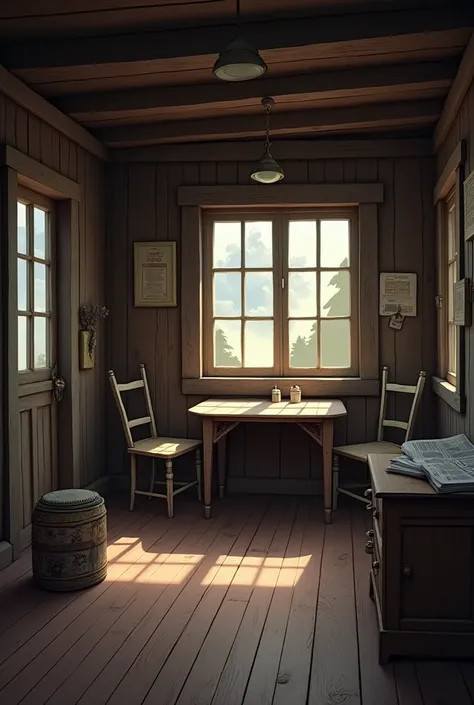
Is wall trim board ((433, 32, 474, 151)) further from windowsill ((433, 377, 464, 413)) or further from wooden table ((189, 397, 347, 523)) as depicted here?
wooden table ((189, 397, 347, 523))

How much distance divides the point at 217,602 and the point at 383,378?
2526 millimetres

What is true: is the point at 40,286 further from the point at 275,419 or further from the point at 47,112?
the point at 275,419

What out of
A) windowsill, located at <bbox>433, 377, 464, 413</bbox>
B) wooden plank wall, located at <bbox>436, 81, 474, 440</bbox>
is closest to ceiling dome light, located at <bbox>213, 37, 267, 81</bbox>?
wooden plank wall, located at <bbox>436, 81, 474, 440</bbox>

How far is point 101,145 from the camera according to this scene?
562 cm

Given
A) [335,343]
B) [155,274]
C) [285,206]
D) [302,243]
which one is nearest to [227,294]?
[155,274]

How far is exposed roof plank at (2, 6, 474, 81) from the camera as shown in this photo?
12.3 ft

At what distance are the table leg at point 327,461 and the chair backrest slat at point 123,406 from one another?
55.6 inches

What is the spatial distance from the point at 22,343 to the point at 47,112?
147cm

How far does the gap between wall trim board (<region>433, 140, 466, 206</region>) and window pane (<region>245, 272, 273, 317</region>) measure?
55.4 inches

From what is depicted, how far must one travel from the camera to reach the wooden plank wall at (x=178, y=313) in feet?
18.2

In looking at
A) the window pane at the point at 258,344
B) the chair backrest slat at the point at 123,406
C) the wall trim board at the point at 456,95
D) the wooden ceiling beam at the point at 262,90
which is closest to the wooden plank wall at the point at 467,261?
the wall trim board at the point at 456,95

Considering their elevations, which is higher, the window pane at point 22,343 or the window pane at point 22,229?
the window pane at point 22,229

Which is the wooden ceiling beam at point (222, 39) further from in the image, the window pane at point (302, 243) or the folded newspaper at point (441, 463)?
the folded newspaper at point (441, 463)

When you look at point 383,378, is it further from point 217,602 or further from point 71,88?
point 71,88
